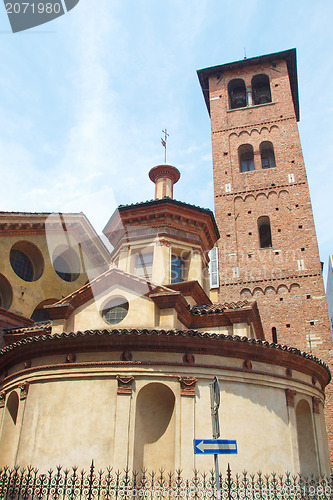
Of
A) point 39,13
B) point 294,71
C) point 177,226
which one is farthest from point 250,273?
point 39,13

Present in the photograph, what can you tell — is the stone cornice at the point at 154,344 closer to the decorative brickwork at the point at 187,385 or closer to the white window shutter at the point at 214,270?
the decorative brickwork at the point at 187,385

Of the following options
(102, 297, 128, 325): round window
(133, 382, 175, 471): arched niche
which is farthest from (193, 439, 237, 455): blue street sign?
(102, 297, 128, 325): round window

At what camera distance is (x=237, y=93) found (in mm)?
36156

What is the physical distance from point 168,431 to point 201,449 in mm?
3561

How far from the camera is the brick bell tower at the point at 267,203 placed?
25.0m

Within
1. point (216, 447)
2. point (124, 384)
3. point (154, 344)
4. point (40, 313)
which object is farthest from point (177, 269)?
point (216, 447)

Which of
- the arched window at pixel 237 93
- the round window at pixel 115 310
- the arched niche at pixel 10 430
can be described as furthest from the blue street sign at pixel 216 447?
the arched window at pixel 237 93

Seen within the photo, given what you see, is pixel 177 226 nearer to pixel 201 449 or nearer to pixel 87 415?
pixel 87 415

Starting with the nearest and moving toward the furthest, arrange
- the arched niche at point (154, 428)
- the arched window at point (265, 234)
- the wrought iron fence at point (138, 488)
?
the wrought iron fence at point (138, 488)
the arched niche at point (154, 428)
the arched window at point (265, 234)

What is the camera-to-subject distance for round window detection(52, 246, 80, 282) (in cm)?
1971

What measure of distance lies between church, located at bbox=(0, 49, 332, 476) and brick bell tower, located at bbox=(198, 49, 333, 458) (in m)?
1.33

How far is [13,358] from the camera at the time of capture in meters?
14.0

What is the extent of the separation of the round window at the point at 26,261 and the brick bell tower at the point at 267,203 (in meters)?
12.0

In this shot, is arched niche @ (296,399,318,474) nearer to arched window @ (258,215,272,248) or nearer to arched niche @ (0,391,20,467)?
arched niche @ (0,391,20,467)
